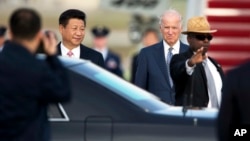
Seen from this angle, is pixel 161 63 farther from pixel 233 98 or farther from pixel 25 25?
pixel 233 98

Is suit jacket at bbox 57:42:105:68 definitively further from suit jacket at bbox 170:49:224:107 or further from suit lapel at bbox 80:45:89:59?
Answer: suit jacket at bbox 170:49:224:107

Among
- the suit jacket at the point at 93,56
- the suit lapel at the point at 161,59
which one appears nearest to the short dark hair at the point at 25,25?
the suit jacket at the point at 93,56

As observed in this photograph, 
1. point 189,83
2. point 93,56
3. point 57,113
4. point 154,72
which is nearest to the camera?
point 57,113

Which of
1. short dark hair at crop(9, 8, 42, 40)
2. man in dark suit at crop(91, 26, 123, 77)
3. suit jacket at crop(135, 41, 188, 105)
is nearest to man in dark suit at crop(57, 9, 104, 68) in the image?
suit jacket at crop(135, 41, 188, 105)

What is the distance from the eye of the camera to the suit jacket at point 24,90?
6703mm

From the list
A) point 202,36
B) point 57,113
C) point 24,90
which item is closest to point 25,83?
point 24,90

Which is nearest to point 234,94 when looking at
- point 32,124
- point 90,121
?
point 32,124

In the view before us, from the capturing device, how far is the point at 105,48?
16.7 m

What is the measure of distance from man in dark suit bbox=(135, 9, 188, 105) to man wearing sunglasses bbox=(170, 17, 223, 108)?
0.75 metres

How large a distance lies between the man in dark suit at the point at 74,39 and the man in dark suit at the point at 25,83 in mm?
3720

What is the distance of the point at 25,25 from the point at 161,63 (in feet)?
14.5

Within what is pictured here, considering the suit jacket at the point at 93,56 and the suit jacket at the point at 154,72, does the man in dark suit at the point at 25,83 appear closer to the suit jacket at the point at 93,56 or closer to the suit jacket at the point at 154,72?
the suit jacket at the point at 93,56

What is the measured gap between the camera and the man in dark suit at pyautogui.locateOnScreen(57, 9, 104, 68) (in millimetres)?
10547

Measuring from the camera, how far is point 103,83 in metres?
8.37
